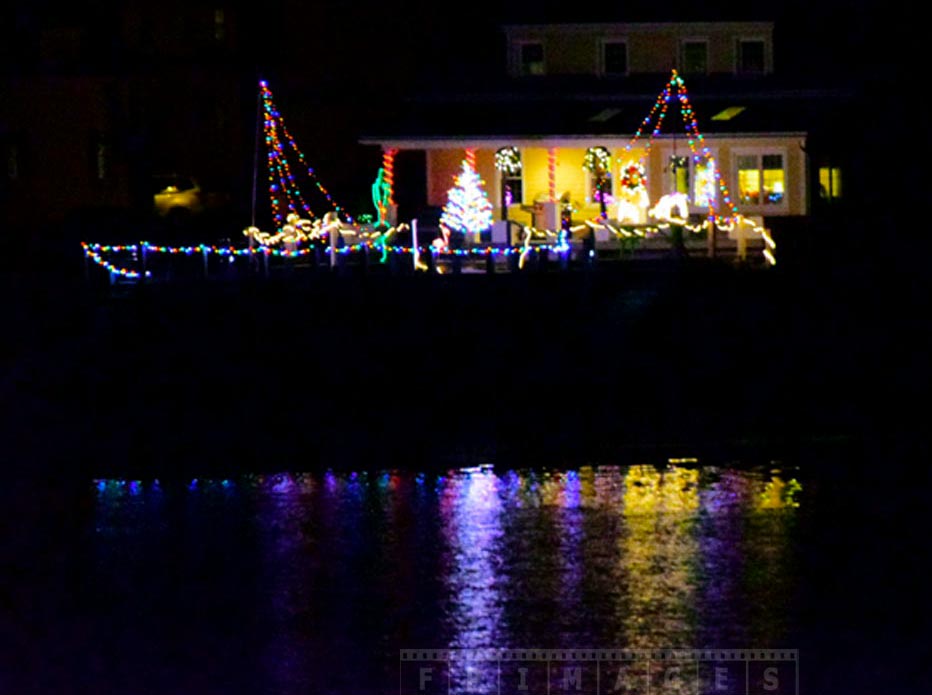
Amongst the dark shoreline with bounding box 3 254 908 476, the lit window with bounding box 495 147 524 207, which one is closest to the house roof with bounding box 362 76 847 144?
the lit window with bounding box 495 147 524 207

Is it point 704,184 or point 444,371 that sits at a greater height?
point 704,184

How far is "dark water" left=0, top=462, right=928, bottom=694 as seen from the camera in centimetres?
847

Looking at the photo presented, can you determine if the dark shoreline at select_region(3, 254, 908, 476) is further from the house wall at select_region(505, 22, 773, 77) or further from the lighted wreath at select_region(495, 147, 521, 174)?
the house wall at select_region(505, 22, 773, 77)

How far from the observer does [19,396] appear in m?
18.8

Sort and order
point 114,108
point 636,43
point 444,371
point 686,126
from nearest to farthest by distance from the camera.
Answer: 1. point 444,371
2. point 686,126
3. point 636,43
4. point 114,108

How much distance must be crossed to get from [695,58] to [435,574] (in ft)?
109

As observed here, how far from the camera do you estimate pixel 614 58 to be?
4178 centimetres

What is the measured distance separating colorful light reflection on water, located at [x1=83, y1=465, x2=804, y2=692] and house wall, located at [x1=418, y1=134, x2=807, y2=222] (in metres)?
25.5

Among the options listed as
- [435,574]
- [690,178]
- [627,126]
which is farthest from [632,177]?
[435,574]

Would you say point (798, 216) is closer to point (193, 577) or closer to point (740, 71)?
point (740, 71)

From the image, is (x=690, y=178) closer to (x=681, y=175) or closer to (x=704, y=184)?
(x=681, y=175)

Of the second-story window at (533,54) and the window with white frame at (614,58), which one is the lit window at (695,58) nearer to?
the window with white frame at (614,58)

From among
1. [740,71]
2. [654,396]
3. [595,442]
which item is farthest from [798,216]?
[595,442]

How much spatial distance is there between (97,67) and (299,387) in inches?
1431
